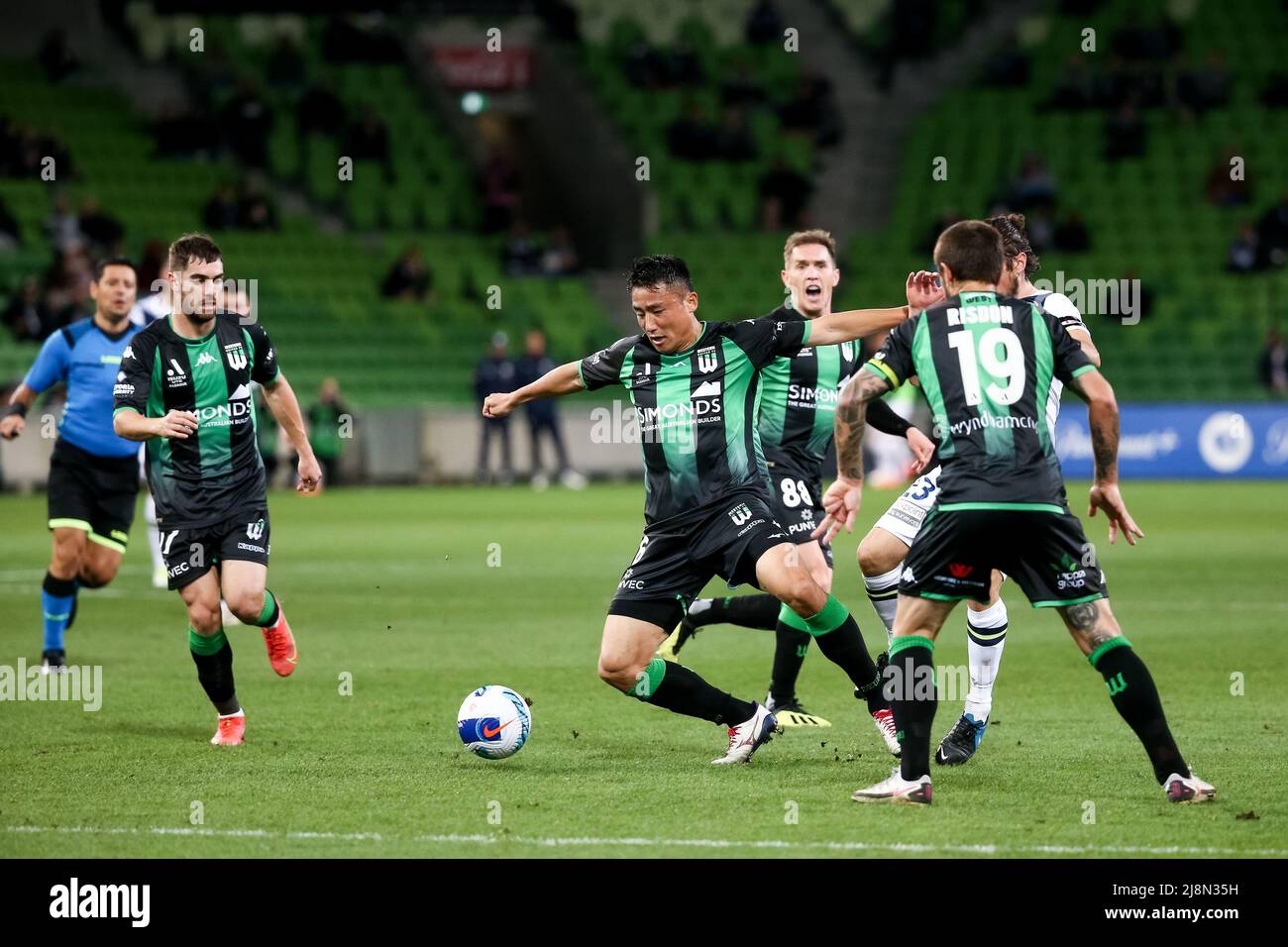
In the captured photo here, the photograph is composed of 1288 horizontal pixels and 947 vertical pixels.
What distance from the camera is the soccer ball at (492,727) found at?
25.1ft

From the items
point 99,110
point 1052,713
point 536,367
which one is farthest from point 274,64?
point 1052,713

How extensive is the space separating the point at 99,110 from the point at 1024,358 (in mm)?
28673

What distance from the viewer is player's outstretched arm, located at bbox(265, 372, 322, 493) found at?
8711mm

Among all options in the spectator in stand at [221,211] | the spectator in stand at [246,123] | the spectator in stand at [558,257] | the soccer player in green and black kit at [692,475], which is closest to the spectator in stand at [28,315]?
the spectator in stand at [221,211]

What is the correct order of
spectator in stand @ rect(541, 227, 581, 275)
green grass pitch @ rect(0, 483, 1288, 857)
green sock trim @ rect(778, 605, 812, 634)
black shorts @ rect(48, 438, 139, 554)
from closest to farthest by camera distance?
1. green grass pitch @ rect(0, 483, 1288, 857)
2. green sock trim @ rect(778, 605, 812, 634)
3. black shorts @ rect(48, 438, 139, 554)
4. spectator in stand @ rect(541, 227, 581, 275)

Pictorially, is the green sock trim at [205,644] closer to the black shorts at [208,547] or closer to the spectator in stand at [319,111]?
the black shorts at [208,547]

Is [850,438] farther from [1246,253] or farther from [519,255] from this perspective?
[1246,253]

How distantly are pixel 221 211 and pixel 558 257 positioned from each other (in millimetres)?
6154

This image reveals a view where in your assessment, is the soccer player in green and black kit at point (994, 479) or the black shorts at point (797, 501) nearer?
the soccer player in green and black kit at point (994, 479)

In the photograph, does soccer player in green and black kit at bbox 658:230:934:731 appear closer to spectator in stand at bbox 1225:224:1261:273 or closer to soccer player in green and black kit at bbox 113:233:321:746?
soccer player in green and black kit at bbox 113:233:321:746

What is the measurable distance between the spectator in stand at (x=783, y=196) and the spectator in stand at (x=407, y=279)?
6.76 metres

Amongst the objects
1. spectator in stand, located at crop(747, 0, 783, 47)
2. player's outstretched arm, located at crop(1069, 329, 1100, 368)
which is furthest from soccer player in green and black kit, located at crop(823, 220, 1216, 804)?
spectator in stand, located at crop(747, 0, 783, 47)

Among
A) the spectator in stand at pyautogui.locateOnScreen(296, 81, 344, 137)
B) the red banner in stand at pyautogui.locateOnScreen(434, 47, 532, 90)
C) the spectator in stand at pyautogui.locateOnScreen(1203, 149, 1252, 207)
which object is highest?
the red banner in stand at pyautogui.locateOnScreen(434, 47, 532, 90)

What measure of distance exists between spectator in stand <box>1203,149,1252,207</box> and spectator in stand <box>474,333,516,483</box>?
1393 cm
